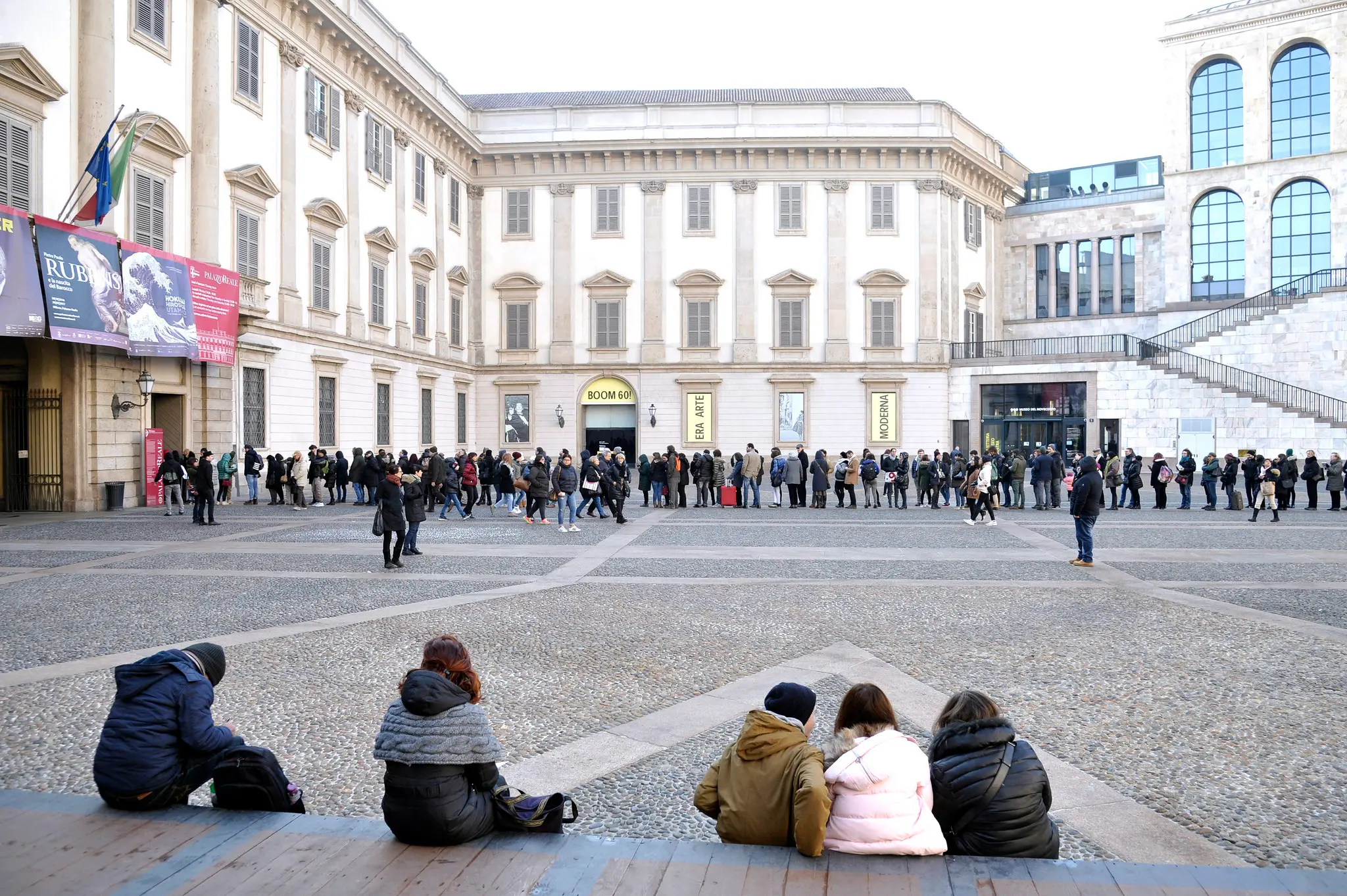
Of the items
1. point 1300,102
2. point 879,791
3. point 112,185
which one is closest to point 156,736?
point 879,791

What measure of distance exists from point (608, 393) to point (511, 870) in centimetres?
3838

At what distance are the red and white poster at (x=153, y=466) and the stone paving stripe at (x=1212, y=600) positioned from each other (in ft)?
63.1

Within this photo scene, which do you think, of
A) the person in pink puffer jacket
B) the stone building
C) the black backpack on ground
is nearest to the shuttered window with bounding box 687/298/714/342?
the stone building

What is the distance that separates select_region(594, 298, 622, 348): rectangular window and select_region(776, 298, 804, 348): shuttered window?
21.4 ft

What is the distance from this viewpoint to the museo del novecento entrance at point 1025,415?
1623 inches

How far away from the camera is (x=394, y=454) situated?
35094 mm

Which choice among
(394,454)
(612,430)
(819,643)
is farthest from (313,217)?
(819,643)

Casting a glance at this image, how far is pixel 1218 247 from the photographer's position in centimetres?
4491

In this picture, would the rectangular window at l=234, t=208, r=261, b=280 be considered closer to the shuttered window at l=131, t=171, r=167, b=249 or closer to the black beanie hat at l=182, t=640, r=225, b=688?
the shuttered window at l=131, t=171, r=167, b=249

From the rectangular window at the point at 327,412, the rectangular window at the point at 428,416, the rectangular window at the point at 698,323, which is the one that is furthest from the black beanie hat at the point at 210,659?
the rectangular window at the point at 698,323

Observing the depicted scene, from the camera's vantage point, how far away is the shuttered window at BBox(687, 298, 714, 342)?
138 feet

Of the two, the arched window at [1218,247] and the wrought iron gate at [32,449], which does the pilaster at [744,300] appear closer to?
the arched window at [1218,247]

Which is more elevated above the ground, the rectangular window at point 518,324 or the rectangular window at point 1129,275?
the rectangular window at point 1129,275

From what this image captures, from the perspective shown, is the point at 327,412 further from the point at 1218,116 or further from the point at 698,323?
the point at 1218,116
